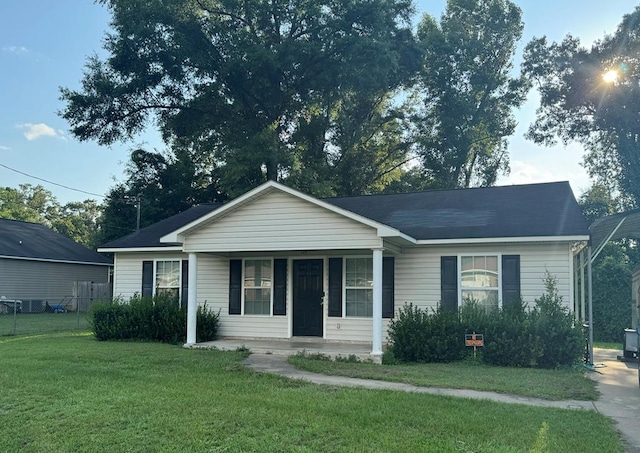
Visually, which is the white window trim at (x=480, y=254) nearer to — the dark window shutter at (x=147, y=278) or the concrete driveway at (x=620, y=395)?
the concrete driveway at (x=620, y=395)

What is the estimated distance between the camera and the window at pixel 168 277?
49.0 ft

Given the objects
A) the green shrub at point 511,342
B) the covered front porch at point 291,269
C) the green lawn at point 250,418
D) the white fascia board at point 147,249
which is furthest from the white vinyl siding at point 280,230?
the green lawn at point 250,418

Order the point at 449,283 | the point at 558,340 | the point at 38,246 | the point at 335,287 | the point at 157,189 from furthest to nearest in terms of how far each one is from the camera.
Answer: the point at 157,189 < the point at 38,246 < the point at 335,287 < the point at 449,283 < the point at 558,340

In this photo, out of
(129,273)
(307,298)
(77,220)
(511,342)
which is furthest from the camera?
(77,220)

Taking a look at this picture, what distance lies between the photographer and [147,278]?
50.0ft

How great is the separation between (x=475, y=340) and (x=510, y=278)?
195 centimetres

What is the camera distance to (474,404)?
22.3 feet

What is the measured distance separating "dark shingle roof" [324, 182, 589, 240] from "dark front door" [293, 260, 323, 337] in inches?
86.8

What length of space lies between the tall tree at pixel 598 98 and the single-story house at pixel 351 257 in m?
18.3

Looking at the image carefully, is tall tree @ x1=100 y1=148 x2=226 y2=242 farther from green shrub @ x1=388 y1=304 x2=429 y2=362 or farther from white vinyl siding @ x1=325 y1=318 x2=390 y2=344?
green shrub @ x1=388 y1=304 x2=429 y2=362

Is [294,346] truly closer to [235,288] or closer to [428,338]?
[235,288]

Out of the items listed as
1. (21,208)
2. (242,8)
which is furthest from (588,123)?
(21,208)

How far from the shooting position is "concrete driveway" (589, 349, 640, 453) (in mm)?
5984

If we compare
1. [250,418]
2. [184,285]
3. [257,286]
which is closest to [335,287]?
[257,286]
